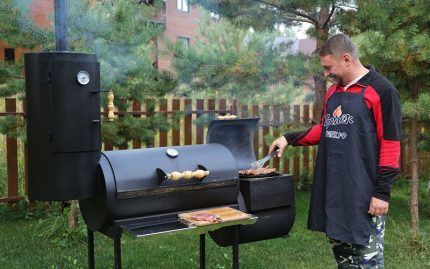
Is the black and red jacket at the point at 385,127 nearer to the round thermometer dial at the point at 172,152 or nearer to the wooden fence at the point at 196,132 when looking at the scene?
the round thermometer dial at the point at 172,152

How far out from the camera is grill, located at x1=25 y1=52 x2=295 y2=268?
2.75m

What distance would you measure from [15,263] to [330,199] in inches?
110

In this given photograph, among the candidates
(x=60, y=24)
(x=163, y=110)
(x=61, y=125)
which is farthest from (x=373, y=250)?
(x=163, y=110)

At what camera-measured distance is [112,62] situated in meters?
4.77

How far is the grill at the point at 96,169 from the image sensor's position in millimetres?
2754

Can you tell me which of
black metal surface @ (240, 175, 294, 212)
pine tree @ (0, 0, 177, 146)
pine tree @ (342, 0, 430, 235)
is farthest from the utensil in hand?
pine tree @ (0, 0, 177, 146)

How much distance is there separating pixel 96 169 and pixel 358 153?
57.2 inches

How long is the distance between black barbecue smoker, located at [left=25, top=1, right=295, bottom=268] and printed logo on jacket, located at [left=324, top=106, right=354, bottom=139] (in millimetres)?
665

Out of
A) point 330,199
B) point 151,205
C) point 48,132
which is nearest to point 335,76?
point 330,199

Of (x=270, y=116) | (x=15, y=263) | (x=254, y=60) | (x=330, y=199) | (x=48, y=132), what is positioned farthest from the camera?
(x=270, y=116)

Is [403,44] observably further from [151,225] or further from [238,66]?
[151,225]

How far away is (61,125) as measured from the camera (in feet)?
9.00

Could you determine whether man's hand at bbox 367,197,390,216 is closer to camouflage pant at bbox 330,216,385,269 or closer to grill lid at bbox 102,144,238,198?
camouflage pant at bbox 330,216,385,269

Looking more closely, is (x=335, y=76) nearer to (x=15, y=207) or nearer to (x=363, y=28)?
(x=363, y=28)
